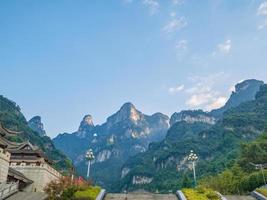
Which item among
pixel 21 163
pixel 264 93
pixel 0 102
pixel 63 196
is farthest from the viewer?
pixel 264 93

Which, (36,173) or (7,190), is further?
(36,173)

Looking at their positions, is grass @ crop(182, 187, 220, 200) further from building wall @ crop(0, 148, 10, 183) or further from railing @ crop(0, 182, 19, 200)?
building wall @ crop(0, 148, 10, 183)

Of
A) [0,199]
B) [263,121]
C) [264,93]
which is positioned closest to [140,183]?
[263,121]

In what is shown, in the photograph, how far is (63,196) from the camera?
2269 centimetres

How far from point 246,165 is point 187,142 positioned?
10103 centimetres

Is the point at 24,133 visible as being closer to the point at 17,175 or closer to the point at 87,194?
the point at 17,175

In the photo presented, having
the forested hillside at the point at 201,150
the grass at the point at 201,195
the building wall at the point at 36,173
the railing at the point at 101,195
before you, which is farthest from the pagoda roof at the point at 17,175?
the forested hillside at the point at 201,150

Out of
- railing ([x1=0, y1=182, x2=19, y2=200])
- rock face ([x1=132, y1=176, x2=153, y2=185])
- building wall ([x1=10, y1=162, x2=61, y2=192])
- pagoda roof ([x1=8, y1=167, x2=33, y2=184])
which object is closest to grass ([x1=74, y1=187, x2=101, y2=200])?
railing ([x1=0, y1=182, x2=19, y2=200])

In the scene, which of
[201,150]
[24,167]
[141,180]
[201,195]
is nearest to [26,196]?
[24,167]

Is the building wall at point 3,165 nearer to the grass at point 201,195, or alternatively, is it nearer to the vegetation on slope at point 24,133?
the grass at point 201,195

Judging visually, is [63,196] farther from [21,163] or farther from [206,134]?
[206,134]

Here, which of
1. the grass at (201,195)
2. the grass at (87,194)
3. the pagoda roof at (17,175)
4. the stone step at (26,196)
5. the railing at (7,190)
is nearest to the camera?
the grass at (87,194)

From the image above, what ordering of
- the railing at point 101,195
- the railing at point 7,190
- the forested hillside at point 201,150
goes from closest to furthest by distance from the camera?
the railing at point 101,195
the railing at point 7,190
the forested hillside at point 201,150

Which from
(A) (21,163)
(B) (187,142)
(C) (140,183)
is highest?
(B) (187,142)
